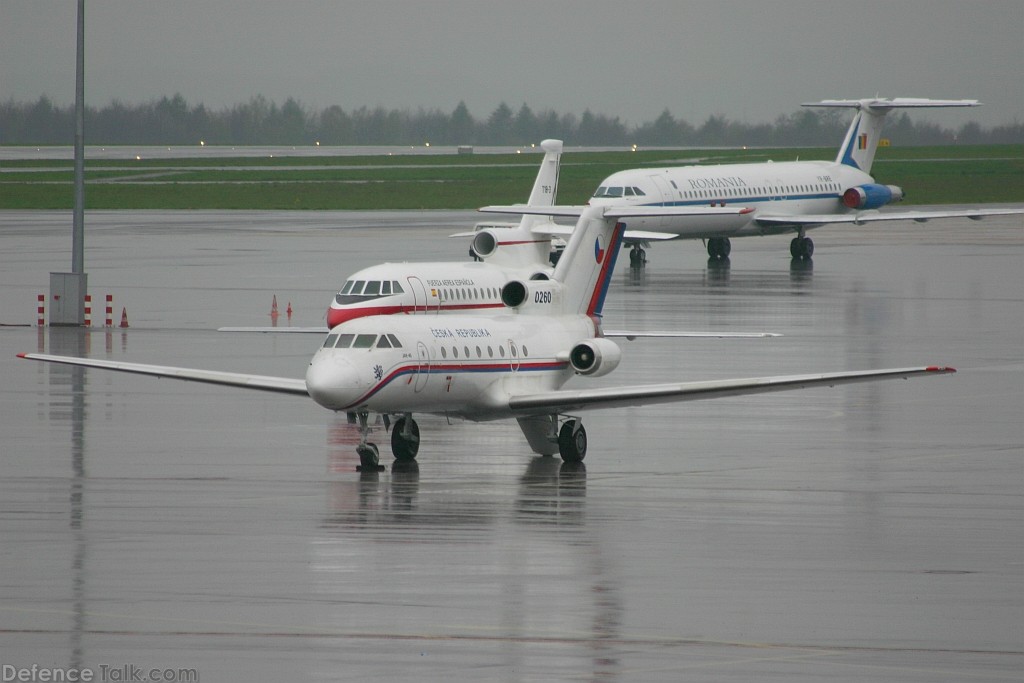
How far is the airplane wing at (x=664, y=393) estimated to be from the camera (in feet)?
68.2

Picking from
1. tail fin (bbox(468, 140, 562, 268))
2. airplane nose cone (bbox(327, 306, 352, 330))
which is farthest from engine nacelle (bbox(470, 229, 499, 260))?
airplane nose cone (bbox(327, 306, 352, 330))

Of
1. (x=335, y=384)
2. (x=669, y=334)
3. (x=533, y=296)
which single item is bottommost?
(x=335, y=384)

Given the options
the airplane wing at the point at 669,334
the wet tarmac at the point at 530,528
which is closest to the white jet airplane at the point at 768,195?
the wet tarmac at the point at 530,528

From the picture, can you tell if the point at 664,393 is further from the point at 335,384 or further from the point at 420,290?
the point at 420,290

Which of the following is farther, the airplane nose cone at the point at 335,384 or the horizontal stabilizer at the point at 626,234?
the horizontal stabilizer at the point at 626,234

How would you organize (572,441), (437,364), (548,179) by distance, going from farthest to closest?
1. (548,179)
2. (572,441)
3. (437,364)

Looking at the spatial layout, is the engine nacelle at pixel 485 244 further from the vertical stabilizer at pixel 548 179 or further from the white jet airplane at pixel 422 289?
the vertical stabilizer at pixel 548 179

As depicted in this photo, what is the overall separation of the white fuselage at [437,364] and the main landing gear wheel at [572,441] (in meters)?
0.82

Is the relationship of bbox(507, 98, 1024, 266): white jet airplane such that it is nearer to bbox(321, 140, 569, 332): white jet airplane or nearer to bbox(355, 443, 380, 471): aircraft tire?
bbox(321, 140, 569, 332): white jet airplane

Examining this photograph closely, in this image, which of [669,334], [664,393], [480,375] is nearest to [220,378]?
[480,375]

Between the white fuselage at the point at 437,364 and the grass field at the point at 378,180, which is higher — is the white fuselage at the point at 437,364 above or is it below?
below

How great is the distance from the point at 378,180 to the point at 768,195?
7556 centimetres

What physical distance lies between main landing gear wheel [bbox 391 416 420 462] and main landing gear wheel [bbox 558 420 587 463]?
6.19 ft

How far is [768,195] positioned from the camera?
62.7 meters
